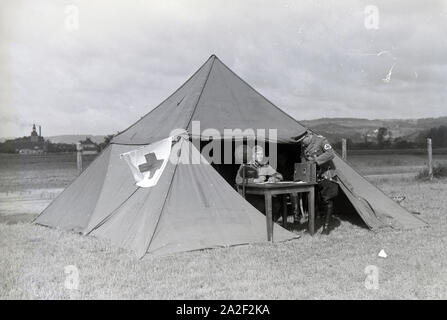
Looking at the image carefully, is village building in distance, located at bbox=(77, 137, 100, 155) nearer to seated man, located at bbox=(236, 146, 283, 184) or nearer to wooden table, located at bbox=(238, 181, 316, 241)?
seated man, located at bbox=(236, 146, 283, 184)

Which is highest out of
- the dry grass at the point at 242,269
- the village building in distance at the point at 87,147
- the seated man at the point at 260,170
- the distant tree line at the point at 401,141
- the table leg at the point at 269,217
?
the distant tree line at the point at 401,141

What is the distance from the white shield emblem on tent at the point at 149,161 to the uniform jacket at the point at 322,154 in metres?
2.39

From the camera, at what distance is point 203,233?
7.32 m

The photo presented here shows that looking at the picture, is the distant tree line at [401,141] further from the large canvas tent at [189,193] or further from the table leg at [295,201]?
the large canvas tent at [189,193]

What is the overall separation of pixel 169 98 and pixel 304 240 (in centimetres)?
399

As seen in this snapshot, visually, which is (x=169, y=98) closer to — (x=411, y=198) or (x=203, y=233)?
(x=203, y=233)

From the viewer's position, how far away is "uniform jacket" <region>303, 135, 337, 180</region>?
836cm

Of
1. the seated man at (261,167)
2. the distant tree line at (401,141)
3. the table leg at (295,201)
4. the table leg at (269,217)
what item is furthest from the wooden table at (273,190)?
the distant tree line at (401,141)

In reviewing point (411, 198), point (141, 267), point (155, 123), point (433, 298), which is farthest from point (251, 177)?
point (411, 198)

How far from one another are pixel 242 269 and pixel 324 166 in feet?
10.1

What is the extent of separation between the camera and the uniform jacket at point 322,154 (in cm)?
836

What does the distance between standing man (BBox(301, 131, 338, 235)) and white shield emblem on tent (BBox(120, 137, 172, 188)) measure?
2393 millimetres

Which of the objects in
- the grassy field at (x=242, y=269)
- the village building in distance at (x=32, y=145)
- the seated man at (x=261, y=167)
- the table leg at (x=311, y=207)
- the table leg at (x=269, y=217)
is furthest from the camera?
the village building in distance at (x=32, y=145)

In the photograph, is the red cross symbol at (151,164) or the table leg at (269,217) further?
the red cross symbol at (151,164)
